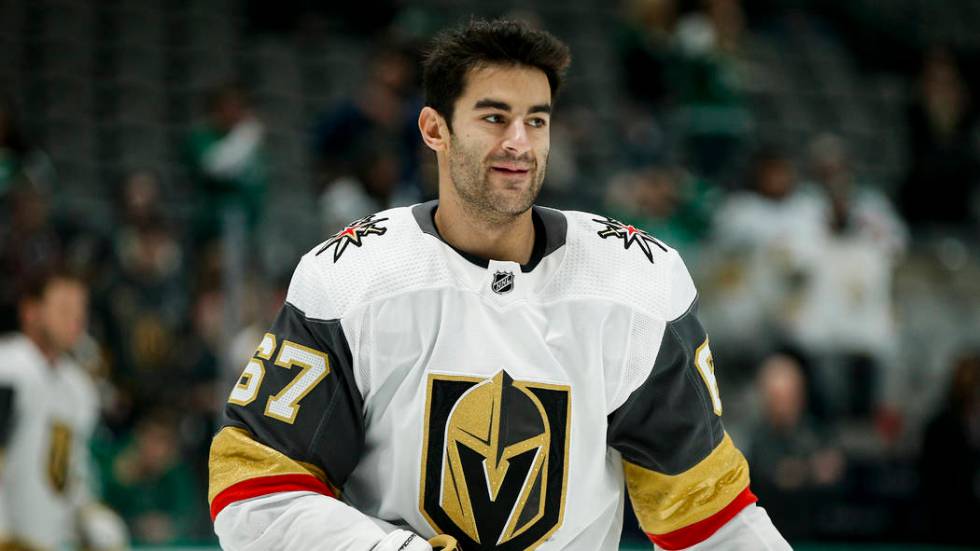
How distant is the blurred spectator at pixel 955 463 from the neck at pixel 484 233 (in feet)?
14.0

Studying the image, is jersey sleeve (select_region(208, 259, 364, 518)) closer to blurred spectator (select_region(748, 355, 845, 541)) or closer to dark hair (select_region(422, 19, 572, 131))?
dark hair (select_region(422, 19, 572, 131))

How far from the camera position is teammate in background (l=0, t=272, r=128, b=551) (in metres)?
5.28

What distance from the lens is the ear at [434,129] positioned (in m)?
2.75

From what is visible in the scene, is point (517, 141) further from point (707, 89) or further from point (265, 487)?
point (707, 89)

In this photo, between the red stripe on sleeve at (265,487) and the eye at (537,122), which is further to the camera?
the eye at (537,122)

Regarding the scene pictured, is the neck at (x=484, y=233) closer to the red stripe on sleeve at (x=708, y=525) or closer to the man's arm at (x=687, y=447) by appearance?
the man's arm at (x=687, y=447)

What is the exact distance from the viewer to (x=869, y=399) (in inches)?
268

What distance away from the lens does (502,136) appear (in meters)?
2.64

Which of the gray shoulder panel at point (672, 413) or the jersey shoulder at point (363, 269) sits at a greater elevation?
the jersey shoulder at point (363, 269)

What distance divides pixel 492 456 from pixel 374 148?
10.9 ft

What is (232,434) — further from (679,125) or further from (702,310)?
(679,125)

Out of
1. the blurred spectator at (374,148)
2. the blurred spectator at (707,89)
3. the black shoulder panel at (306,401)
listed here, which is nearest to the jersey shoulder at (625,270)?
the black shoulder panel at (306,401)

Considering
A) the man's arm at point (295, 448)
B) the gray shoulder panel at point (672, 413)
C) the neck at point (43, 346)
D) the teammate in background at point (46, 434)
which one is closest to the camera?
the man's arm at point (295, 448)

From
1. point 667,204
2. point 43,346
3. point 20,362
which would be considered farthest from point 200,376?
point 667,204
